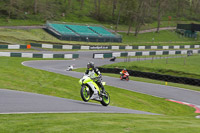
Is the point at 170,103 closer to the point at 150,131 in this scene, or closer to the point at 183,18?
the point at 150,131

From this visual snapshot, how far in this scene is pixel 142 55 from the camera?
58906 mm

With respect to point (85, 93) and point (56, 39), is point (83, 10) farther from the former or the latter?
point (85, 93)

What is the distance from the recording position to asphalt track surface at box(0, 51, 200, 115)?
11640mm

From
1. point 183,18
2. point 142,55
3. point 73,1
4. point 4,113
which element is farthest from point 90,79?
point 183,18

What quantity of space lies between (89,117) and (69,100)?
507cm

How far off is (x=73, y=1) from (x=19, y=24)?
110ft

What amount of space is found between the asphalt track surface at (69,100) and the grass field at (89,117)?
4.01ft

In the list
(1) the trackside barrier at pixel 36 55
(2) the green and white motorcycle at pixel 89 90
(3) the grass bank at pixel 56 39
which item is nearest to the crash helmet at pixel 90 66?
(2) the green and white motorcycle at pixel 89 90

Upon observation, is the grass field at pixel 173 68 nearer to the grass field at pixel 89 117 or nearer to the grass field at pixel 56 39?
the grass field at pixel 89 117

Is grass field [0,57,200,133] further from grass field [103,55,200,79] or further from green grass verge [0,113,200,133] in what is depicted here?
grass field [103,55,200,79]

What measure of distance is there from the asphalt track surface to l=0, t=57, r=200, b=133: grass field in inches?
48.1

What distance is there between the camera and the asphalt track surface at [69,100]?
1164 cm

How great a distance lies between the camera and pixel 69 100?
15523 mm

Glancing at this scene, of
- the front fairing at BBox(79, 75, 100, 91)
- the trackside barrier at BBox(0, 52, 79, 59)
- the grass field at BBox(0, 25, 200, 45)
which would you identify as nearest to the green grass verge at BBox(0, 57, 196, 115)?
the front fairing at BBox(79, 75, 100, 91)
